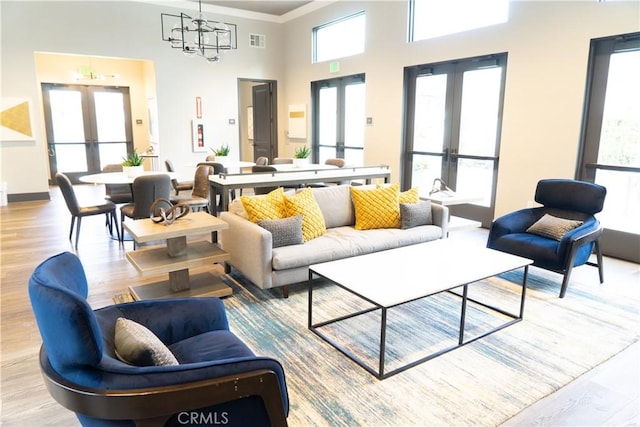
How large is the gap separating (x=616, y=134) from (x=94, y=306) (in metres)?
5.22

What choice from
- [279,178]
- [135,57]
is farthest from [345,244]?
[135,57]

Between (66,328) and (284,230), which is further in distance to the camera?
(284,230)

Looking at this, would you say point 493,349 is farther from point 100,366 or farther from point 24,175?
point 24,175

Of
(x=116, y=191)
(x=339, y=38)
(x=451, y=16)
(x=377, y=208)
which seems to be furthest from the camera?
(x=339, y=38)

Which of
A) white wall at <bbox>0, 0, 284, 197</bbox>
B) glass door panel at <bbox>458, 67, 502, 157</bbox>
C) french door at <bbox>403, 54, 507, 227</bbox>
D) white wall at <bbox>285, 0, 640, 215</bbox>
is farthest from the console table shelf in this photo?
glass door panel at <bbox>458, 67, 502, 157</bbox>

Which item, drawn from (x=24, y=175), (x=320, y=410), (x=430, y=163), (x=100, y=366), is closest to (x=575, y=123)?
(x=430, y=163)

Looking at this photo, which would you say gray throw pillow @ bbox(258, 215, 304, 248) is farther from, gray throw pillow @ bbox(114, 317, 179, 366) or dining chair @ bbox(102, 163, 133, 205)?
dining chair @ bbox(102, 163, 133, 205)

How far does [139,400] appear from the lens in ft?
4.01

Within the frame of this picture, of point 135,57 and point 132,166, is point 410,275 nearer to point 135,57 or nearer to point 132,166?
point 132,166

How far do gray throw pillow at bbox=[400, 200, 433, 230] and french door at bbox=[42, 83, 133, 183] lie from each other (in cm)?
872

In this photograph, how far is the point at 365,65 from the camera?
7242 mm

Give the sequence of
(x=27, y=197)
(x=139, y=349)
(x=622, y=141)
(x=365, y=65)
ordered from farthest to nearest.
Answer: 1. (x=27, y=197)
2. (x=365, y=65)
3. (x=622, y=141)
4. (x=139, y=349)

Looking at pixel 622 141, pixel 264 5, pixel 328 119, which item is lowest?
pixel 622 141

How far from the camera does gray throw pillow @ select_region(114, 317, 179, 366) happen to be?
1.43 meters
